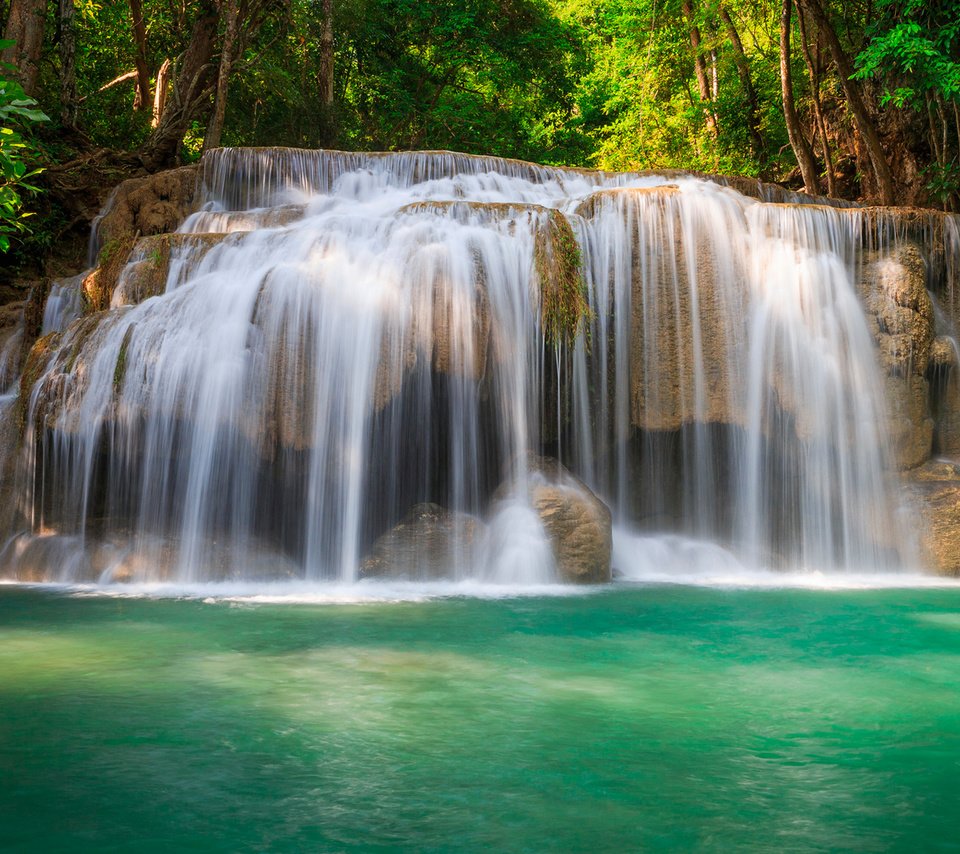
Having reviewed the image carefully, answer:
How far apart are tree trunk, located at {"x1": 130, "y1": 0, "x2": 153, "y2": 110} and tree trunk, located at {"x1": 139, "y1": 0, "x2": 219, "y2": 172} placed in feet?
3.00

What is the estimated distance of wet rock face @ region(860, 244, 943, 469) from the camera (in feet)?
38.8

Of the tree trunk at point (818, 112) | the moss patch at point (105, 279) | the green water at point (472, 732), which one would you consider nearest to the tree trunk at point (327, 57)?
the tree trunk at point (818, 112)

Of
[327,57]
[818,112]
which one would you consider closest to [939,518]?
[818,112]

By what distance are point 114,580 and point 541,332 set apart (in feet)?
16.7

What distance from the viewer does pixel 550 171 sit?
16516 millimetres

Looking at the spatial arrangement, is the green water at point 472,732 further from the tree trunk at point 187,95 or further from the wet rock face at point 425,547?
the tree trunk at point 187,95

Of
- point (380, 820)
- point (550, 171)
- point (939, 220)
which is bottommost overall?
point (380, 820)

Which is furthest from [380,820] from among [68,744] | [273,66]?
[273,66]

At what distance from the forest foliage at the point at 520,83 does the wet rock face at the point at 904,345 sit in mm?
5108

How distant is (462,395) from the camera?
35.1ft

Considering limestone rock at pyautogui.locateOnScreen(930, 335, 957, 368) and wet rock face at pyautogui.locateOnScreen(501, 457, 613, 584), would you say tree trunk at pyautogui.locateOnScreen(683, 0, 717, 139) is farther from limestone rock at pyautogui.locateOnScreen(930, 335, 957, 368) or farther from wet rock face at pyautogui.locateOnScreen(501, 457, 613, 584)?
wet rock face at pyautogui.locateOnScreen(501, 457, 613, 584)

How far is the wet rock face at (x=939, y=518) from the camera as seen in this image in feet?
36.0

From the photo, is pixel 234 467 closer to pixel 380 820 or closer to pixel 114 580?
pixel 114 580

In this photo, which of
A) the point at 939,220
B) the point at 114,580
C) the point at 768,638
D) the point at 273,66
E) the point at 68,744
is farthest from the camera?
the point at 273,66
